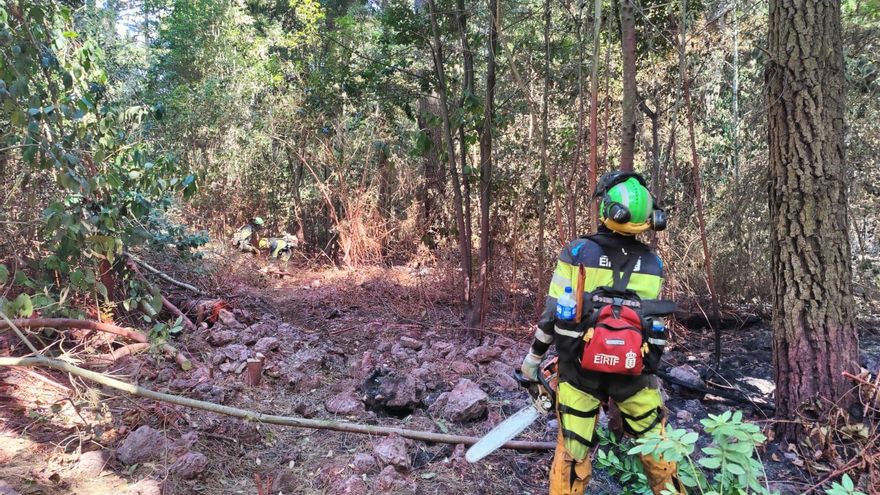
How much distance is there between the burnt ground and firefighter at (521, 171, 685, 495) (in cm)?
77

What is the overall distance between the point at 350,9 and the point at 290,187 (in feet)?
16.2

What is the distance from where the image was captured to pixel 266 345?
194 inches

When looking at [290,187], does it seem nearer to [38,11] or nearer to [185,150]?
[185,150]

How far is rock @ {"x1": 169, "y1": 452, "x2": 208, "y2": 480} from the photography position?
298cm

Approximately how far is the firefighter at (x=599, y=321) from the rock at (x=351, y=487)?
1.02 m

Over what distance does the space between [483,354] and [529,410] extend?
205cm

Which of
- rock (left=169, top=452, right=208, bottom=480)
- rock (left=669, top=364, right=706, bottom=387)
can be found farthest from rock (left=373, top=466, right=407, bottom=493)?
rock (left=669, top=364, right=706, bottom=387)

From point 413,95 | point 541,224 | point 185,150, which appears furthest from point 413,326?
point 185,150

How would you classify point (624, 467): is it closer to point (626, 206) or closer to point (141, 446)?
point (626, 206)

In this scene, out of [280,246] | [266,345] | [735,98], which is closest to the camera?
[266,345]

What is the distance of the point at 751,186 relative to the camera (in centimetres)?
525

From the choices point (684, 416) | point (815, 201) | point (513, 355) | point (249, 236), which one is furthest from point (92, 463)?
point (249, 236)

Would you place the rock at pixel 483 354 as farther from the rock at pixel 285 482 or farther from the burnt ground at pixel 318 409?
the rock at pixel 285 482

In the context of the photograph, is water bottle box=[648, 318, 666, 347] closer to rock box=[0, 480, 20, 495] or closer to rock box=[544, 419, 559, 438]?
rock box=[544, 419, 559, 438]
